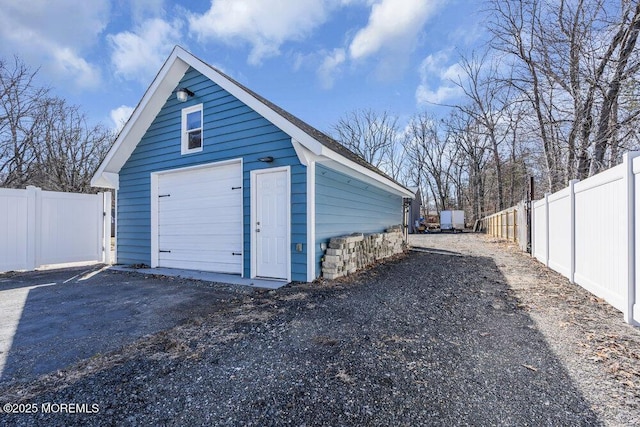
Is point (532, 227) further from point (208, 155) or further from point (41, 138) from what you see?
point (41, 138)

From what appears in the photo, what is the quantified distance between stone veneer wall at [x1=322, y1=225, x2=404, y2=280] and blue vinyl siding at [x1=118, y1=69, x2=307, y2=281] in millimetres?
563

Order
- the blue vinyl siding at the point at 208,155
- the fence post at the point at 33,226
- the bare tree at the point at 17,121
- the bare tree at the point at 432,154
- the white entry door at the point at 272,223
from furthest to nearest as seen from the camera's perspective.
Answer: the bare tree at the point at 432,154 < the bare tree at the point at 17,121 < the fence post at the point at 33,226 < the white entry door at the point at 272,223 < the blue vinyl siding at the point at 208,155

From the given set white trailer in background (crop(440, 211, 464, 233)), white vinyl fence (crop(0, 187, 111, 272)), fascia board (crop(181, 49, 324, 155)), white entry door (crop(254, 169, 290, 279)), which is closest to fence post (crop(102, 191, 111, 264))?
Result: white vinyl fence (crop(0, 187, 111, 272))

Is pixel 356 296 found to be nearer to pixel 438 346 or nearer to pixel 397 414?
pixel 438 346

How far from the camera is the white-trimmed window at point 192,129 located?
6.79 m

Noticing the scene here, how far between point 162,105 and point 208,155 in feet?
6.69

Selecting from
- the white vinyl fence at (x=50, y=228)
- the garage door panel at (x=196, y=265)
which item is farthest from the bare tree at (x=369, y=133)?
the garage door panel at (x=196, y=265)

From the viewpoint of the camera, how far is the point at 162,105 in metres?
7.28

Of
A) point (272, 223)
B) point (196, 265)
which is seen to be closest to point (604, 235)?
point (272, 223)

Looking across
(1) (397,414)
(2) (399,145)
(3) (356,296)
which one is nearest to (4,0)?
(3) (356,296)

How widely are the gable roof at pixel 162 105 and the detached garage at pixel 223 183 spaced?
0.9 inches

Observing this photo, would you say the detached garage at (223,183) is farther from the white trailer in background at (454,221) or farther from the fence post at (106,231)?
the white trailer in background at (454,221)

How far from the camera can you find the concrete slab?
5441 mm

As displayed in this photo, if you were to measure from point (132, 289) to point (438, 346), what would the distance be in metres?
4.99
